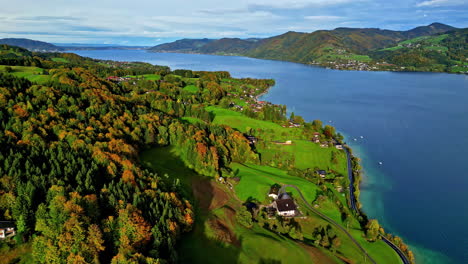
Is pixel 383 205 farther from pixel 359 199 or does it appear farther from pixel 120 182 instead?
pixel 120 182

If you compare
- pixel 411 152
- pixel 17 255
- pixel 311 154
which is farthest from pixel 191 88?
pixel 17 255

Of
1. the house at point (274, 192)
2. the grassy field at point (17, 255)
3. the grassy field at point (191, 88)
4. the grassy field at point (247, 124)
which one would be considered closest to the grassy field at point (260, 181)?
the house at point (274, 192)

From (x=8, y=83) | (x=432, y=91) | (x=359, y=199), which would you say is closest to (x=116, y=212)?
(x=359, y=199)

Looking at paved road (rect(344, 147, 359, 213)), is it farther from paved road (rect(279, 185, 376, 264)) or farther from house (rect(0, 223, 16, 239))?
house (rect(0, 223, 16, 239))

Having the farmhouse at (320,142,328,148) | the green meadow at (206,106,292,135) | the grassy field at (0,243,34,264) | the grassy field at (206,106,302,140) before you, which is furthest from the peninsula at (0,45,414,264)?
the green meadow at (206,106,292,135)

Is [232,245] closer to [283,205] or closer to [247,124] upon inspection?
[283,205]

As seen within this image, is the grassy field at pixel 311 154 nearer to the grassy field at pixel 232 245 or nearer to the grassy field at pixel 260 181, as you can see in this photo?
the grassy field at pixel 260 181

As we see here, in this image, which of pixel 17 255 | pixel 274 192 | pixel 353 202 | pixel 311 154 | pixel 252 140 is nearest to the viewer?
pixel 17 255
